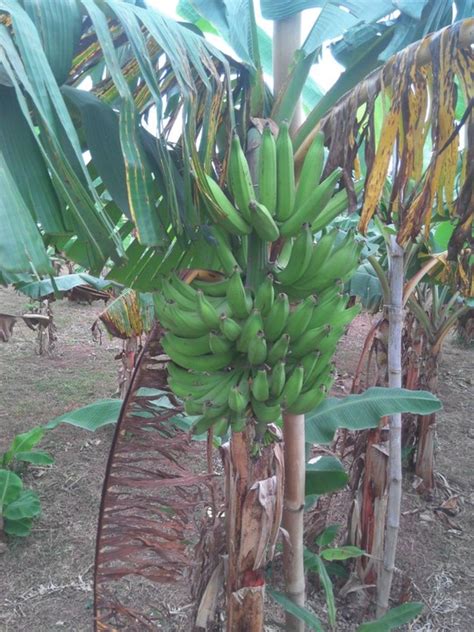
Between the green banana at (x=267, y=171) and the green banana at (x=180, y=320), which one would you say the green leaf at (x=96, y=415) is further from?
the green banana at (x=267, y=171)

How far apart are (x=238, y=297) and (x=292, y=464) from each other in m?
0.65

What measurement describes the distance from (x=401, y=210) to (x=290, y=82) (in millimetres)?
420

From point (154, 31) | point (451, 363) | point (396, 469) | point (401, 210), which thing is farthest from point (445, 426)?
point (154, 31)

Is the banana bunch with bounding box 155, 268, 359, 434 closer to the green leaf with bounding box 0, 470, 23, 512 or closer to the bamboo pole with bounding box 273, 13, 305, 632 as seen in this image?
the bamboo pole with bounding box 273, 13, 305, 632

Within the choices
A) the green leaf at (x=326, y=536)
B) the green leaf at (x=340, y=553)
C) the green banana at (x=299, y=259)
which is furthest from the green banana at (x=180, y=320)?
the green leaf at (x=326, y=536)

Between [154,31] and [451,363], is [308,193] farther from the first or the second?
[451,363]

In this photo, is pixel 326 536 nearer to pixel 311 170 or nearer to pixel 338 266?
pixel 338 266

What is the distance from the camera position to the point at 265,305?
1.03 m

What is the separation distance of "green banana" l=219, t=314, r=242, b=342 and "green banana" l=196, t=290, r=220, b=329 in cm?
2

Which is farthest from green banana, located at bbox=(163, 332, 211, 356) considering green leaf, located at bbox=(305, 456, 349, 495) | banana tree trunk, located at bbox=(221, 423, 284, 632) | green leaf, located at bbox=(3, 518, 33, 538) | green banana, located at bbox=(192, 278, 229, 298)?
green leaf, located at bbox=(3, 518, 33, 538)

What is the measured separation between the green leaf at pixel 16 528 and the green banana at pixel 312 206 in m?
2.31

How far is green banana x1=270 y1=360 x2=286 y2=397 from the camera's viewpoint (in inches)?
40.4

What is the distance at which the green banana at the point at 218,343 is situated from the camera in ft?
3.35

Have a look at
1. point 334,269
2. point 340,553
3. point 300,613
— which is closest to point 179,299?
point 334,269
